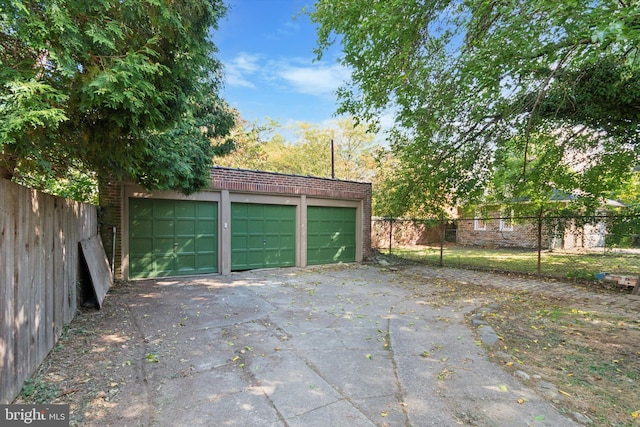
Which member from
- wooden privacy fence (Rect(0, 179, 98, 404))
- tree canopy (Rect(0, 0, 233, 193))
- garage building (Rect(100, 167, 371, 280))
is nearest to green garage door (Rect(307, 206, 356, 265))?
garage building (Rect(100, 167, 371, 280))

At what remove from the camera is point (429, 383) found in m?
2.74

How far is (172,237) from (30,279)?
5234mm

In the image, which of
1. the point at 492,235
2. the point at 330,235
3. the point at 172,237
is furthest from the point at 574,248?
the point at 172,237

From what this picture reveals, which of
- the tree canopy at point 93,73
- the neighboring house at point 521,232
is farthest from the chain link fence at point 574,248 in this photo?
the tree canopy at point 93,73

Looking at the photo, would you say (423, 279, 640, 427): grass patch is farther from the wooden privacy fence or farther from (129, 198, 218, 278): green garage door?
(129, 198, 218, 278): green garage door

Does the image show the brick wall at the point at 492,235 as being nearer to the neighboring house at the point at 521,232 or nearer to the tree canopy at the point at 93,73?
the neighboring house at the point at 521,232

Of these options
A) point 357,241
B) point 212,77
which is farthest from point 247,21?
point 357,241

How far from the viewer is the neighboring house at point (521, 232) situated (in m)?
8.29

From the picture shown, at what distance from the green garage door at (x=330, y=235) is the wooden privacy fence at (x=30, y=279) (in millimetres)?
6705

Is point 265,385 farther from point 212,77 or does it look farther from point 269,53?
point 269,53

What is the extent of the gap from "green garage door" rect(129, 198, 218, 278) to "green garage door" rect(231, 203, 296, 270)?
600 mm

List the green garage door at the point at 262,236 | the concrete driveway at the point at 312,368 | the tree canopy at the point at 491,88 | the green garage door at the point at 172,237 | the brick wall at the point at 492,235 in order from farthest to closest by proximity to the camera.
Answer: the brick wall at the point at 492,235, the green garage door at the point at 262,236, the green garage door at the point at 172,237, the tree canopy at the point at 491,88, the concrete driveway at the point at 312,368

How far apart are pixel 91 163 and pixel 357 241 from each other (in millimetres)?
8384

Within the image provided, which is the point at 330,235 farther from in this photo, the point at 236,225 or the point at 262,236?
the point at 236,225
